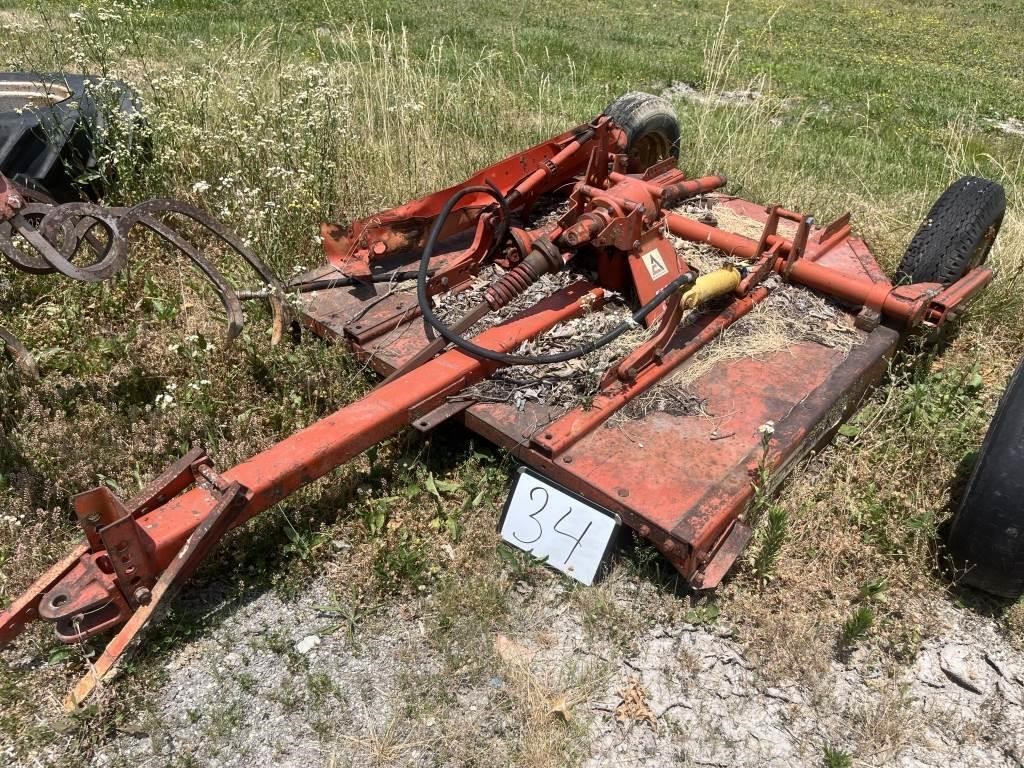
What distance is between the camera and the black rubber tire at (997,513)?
96.7 inches

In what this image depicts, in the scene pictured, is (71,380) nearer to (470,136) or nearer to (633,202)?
(633,202)

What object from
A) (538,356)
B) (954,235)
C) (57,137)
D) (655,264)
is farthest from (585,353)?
(57,137)

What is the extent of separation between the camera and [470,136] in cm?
588

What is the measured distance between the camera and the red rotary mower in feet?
7.50

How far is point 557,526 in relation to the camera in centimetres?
Answer: 272

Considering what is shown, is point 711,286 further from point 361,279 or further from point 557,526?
point 361,279

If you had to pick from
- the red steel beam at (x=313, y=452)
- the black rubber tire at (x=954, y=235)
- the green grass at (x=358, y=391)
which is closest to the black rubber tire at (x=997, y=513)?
the green grass at (x=358, y=391)

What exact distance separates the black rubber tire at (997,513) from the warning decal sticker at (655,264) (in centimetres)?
140

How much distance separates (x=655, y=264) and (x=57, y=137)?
3.15 meters

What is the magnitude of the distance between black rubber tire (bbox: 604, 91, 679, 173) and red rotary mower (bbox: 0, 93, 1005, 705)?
0.08 feet

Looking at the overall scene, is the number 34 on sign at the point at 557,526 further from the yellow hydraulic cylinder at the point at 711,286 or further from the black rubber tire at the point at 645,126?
the black rubber tire at the point at 645,126

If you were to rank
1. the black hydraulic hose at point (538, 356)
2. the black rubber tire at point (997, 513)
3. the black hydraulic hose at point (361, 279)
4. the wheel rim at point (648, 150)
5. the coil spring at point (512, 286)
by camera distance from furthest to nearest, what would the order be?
the wheel rim at point (648, 150)
the black hydraulic hose at point (361, 279)
the coil spring at point (512, 286)
the black hydraulic hose at point (538, 356)
the black rubber tire at point (997, 513)

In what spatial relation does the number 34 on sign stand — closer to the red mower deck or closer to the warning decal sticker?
the red mower deck

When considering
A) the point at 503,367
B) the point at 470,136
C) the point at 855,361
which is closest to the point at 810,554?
the point at 855,361
